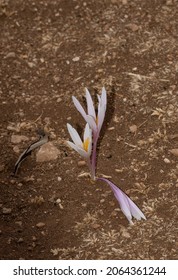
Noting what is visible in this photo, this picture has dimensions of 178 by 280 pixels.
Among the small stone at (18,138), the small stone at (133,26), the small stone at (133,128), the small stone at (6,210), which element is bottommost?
the small stone at (6,210)

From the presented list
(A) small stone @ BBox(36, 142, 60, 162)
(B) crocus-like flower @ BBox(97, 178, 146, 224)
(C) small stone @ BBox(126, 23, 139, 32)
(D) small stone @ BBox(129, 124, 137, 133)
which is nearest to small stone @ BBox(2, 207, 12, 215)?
(A) small stone @ BBox(36, 142, 60, 162)

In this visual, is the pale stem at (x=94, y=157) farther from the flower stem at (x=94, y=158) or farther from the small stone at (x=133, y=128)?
the small stone at (x=133, y=128)

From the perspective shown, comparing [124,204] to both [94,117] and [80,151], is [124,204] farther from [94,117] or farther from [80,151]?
[94,117]

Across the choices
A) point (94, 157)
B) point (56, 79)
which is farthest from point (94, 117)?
point (56, 79)

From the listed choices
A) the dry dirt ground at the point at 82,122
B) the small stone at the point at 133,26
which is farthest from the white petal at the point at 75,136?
the small stone at the point at 133,26
